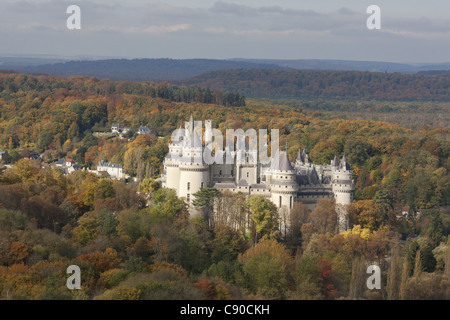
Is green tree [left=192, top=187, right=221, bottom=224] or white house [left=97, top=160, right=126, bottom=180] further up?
green tree [left=192, top=187, right=221, bottom=224]

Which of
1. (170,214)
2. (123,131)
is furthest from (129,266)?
(123,131)

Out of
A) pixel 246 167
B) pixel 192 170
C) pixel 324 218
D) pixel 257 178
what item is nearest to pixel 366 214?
pixel 324 218

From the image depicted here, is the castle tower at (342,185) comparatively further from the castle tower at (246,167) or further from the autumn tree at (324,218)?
the castle tower at (246,167)

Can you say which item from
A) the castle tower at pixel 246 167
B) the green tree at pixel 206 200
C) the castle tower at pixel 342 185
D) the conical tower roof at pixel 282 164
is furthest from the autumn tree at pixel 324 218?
the green tree at pixel 206 200

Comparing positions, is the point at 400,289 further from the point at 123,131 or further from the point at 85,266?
the point at 123,131

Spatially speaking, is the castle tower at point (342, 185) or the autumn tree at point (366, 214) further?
the castle tower at point (342, 185)

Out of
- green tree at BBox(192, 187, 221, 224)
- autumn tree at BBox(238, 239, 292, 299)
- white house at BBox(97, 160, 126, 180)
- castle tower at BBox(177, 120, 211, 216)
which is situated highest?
castle tower at BBox(177, 120, 211, 216)

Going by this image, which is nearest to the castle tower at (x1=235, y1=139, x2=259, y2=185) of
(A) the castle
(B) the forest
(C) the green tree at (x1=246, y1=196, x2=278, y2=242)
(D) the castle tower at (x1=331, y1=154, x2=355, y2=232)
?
(A) the castle

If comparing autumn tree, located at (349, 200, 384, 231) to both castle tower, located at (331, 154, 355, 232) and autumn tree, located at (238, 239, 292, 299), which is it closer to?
castle tower, located at (331, 154, 355, 232)
